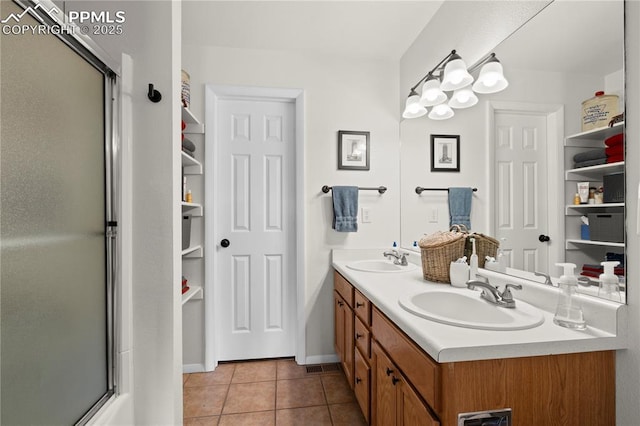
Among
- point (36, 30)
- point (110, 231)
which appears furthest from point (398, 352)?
point (36, 30)

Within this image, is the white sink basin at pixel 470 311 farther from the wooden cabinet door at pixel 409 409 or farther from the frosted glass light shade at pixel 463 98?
the frosted glass light shade at pixel 463 98

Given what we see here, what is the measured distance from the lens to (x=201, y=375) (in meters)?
2.11

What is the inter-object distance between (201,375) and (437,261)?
1.85m

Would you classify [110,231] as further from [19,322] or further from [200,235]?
[200,235]

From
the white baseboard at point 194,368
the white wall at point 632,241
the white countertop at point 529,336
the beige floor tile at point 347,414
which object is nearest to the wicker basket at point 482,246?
the white countertop at point 529,336

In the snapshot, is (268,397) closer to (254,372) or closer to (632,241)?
(254,372)

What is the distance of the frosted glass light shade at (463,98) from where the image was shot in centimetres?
153

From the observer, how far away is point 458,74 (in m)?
1.55

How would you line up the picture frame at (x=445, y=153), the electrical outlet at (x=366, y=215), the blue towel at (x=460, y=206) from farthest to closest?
the electrical outlet at (x=366, y=215) → the picture frame at (x=445, y=153) → the blue towel at (x=460, y=206)

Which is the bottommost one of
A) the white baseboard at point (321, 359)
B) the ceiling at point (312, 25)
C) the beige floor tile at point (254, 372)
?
the beige floor tile at point (254, 372)

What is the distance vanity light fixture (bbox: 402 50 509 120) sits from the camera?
1.38 m

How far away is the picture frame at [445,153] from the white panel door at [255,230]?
1.06 m

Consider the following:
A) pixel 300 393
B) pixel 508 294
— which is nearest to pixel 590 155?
pixel 508 294

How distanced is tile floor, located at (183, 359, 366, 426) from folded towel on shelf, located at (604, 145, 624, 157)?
1672 mm
